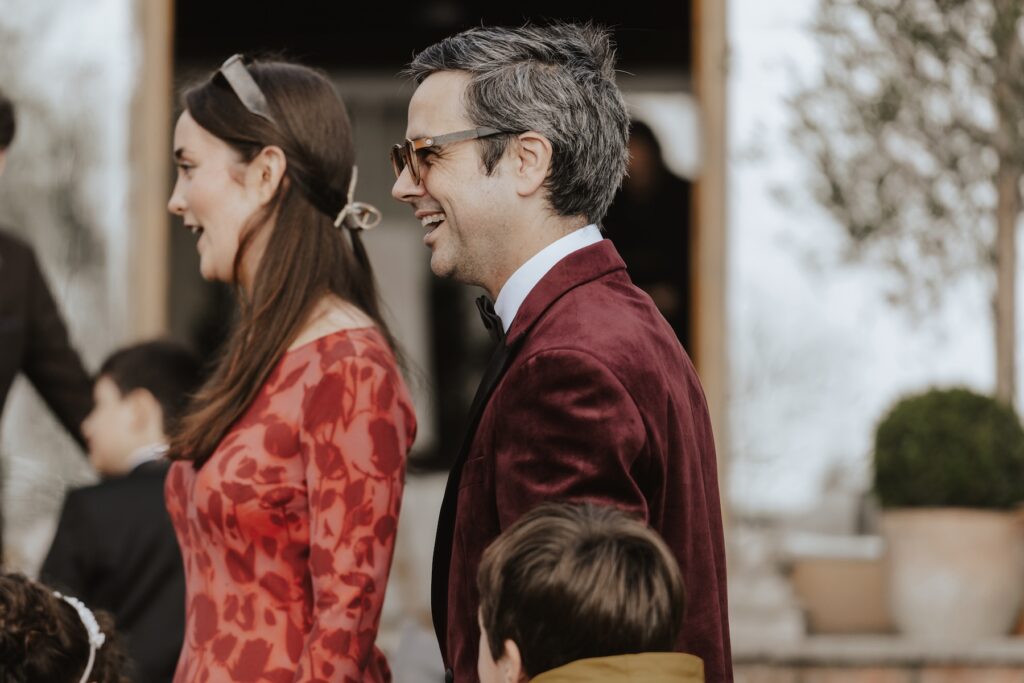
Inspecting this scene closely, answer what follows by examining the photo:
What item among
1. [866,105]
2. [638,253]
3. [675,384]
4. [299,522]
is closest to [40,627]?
[299,522]

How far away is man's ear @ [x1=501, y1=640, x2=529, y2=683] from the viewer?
1957 millimetres

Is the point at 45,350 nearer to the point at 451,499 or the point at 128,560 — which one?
the point at 128,560

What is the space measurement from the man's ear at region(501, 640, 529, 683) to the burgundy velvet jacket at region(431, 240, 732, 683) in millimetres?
164

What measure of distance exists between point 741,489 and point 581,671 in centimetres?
533

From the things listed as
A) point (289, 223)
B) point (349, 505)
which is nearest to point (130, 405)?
point (289, 223)

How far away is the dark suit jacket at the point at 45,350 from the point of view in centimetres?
415

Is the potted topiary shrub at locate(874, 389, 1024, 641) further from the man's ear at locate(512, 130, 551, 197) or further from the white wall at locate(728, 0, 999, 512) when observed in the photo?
A: the man's ear at locate(512, 130, 551, 197)

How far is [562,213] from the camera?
2.28 metres

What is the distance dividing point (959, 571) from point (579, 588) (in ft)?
14.4

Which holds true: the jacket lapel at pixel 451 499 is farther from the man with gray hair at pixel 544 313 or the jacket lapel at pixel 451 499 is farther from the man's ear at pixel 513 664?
the man's ear at pixel 513 664

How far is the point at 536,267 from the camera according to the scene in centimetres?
226

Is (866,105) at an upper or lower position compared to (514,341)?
upper

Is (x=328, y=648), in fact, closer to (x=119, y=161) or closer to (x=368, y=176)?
(x=119, y=161)

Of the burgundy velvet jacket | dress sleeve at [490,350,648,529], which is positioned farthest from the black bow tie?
dress sleeve at [490,350,648,529]
